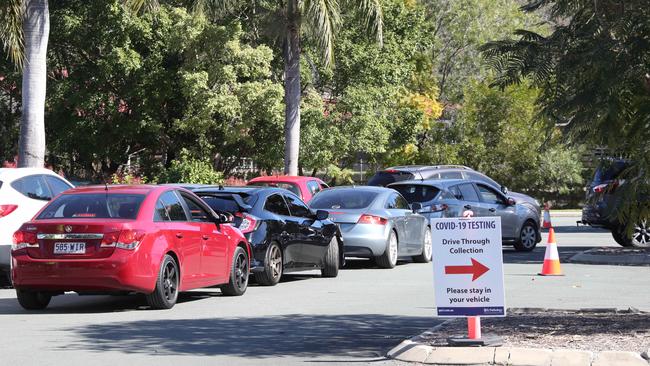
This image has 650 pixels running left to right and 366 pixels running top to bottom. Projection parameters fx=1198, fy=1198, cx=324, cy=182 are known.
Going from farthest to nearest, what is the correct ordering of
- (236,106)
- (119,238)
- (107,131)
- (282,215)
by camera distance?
(107,131) < (236,106) < (282,215) < (119,238)

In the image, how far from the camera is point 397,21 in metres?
44.7

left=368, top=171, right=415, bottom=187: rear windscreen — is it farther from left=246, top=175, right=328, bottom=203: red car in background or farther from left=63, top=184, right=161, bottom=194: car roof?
left=63, top=184, right=161, bottom=194: car roof

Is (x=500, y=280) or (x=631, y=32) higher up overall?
(x=631, y=32)

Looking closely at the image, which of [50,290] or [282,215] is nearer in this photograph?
[50,290]

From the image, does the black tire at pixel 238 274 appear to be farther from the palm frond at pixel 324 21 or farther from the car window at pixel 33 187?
the palm frond at pixel 324 21

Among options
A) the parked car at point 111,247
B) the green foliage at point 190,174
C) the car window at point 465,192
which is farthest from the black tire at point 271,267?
the green foliage at point 190,174

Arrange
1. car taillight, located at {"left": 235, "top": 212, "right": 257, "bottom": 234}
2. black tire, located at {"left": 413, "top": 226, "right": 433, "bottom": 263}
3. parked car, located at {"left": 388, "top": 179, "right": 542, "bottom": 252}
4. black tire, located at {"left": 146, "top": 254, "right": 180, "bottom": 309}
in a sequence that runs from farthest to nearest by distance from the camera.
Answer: parked car, located at {"left": 388, "top": 179, "right": 542, "bottom": 252}, black tire, located at {"left": 413, "top": 226, "right": 433, "bottom": 263}, car taillight, located at {"left": 235, "top": 212, "right": 257, "bottom": 234}, black tire, located at {"left": 146, "top": 254, "right": 180, "bottom": 309}

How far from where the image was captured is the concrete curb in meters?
22.1

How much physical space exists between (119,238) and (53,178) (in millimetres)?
5572

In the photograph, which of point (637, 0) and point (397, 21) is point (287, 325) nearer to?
point (637, 0)

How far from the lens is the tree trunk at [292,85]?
109 ft

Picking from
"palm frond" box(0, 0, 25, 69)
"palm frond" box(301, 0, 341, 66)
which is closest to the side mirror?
"palm frond" box(0, 0, 25, 69)

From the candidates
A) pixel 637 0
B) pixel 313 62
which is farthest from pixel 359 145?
pixel 637 0

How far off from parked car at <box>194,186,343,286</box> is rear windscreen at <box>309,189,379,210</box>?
2.13 metres
